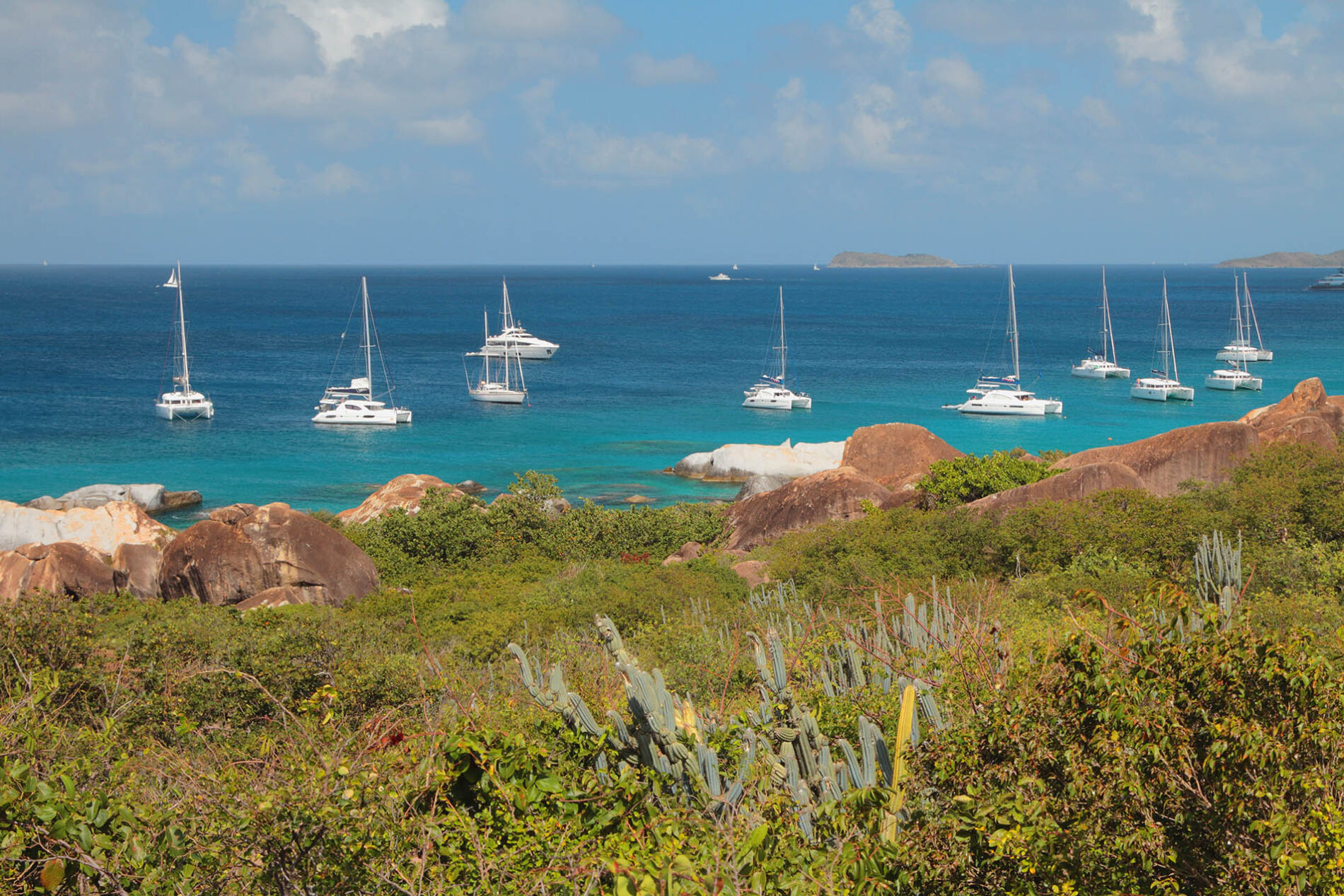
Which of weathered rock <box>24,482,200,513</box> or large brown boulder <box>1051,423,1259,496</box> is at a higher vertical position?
large brown boulder <box>1051,423,1259,496</box>

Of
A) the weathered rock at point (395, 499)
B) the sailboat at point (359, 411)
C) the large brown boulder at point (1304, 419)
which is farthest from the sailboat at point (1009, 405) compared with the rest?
the weathered rock at point (395, 499)

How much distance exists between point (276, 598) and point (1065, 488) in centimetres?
1701

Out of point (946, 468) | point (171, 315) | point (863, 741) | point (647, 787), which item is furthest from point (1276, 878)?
point (171, 315)

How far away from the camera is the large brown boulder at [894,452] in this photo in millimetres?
34500

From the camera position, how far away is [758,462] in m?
45.2

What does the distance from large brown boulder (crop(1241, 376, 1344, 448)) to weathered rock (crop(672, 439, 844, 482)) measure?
15926mm

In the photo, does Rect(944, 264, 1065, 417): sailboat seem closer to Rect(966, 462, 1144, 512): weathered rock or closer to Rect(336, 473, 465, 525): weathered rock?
Rect(336, 473, 465, 525): weathered rock

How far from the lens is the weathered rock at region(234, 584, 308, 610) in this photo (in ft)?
69.8

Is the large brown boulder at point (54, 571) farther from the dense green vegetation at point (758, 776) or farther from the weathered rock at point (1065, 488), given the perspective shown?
the weathered rock at point (1065, 488)

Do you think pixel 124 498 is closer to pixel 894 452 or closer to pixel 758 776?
pixel 894 452

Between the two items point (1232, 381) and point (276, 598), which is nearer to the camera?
point (276, 598)

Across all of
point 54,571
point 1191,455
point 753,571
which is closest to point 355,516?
point 54,571

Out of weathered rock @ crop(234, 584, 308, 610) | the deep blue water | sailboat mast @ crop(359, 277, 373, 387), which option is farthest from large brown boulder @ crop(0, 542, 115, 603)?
sailboat mast @ crop(359, 277, 373, 387)

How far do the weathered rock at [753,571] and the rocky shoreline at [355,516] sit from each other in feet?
0.20
